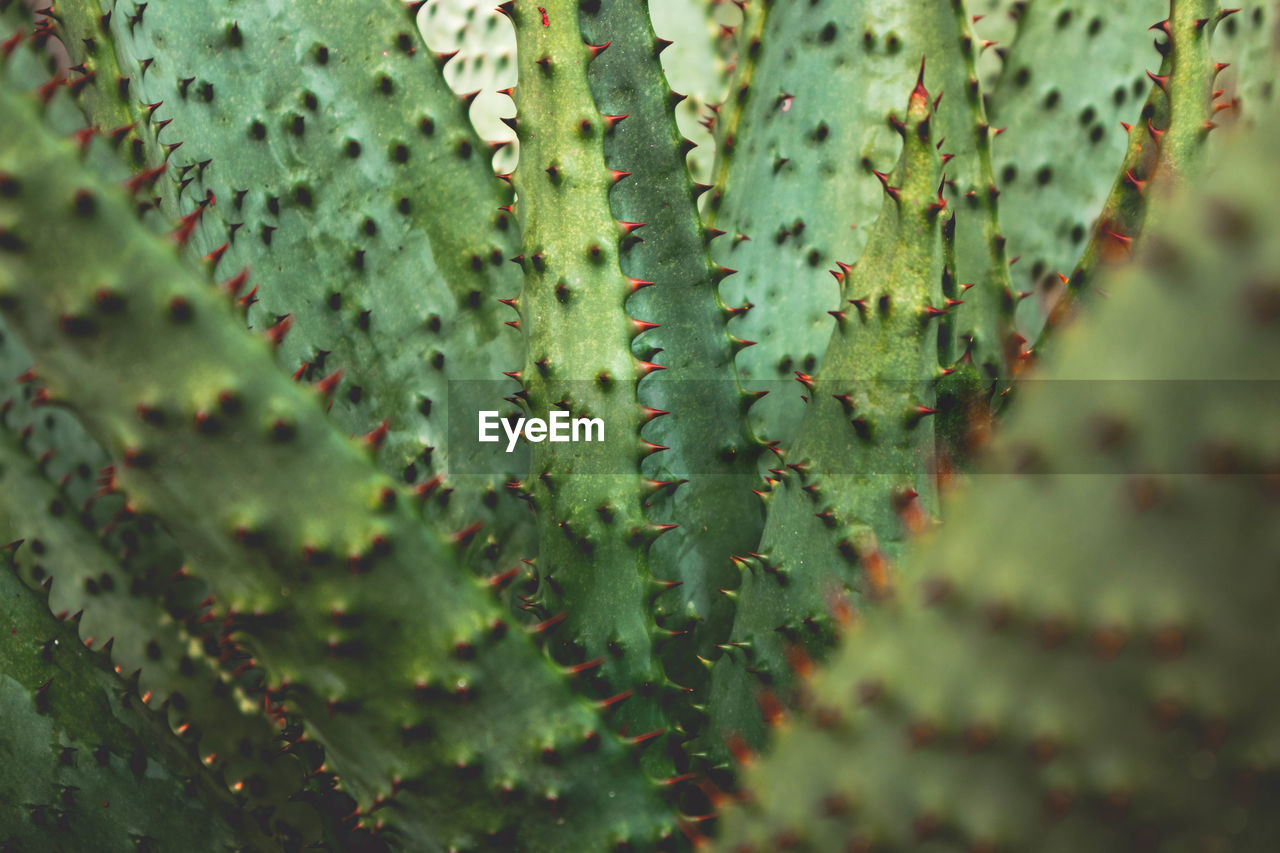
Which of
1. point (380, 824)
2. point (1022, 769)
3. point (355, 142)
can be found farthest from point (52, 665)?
point (1022, 769)

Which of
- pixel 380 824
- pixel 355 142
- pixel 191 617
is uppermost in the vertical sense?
pixel 355 142

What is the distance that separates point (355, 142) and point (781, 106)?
0.28 meters

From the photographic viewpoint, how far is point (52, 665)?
23.4 inches

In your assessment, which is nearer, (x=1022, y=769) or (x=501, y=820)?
(x=1022, y=769)

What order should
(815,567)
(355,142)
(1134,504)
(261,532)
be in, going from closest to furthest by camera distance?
(1134,504) → (261,532) → (815,567) → (355,142)

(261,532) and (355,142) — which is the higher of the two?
(355,142)

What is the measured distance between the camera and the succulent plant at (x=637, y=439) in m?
0.27

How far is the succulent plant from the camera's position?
0.27 metres

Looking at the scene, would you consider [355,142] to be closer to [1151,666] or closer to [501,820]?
[501,820]

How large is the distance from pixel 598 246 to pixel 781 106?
227 millimetres

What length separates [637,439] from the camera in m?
0.58

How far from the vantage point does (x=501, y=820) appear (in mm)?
490

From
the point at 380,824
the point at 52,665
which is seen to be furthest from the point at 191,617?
the point at 380,824

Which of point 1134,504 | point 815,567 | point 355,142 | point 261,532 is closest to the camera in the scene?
point 1134,504
